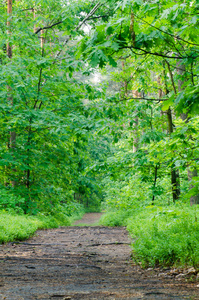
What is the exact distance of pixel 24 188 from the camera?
10.4 meters

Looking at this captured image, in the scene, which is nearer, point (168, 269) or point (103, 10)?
point (168, 269)

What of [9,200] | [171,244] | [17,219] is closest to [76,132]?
[17,219]

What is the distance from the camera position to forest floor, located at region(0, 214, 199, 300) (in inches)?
122

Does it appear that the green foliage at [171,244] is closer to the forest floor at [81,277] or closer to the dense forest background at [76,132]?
the dense forest background at [76,132]

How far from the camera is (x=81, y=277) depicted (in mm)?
4137

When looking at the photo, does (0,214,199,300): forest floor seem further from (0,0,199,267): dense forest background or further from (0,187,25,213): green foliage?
(0,187,25,213): green foliage

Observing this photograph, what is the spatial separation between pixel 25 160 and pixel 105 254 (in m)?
4.63

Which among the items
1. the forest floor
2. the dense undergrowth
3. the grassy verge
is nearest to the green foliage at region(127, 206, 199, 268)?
the grassy verge

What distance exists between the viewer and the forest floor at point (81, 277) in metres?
3.10

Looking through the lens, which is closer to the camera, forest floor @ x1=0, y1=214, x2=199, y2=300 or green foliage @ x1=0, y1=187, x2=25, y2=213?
forest floor @ x1=0, y1=214, x2=199, y2=300

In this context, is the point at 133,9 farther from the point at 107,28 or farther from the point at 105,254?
the point at 105,254

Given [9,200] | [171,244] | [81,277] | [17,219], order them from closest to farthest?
[81,277] → [171,244] → [17,219] → [9,200]

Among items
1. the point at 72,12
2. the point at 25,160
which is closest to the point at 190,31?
the point at 25,160

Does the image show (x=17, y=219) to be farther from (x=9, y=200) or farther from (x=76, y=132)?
(x=76, y=132)
